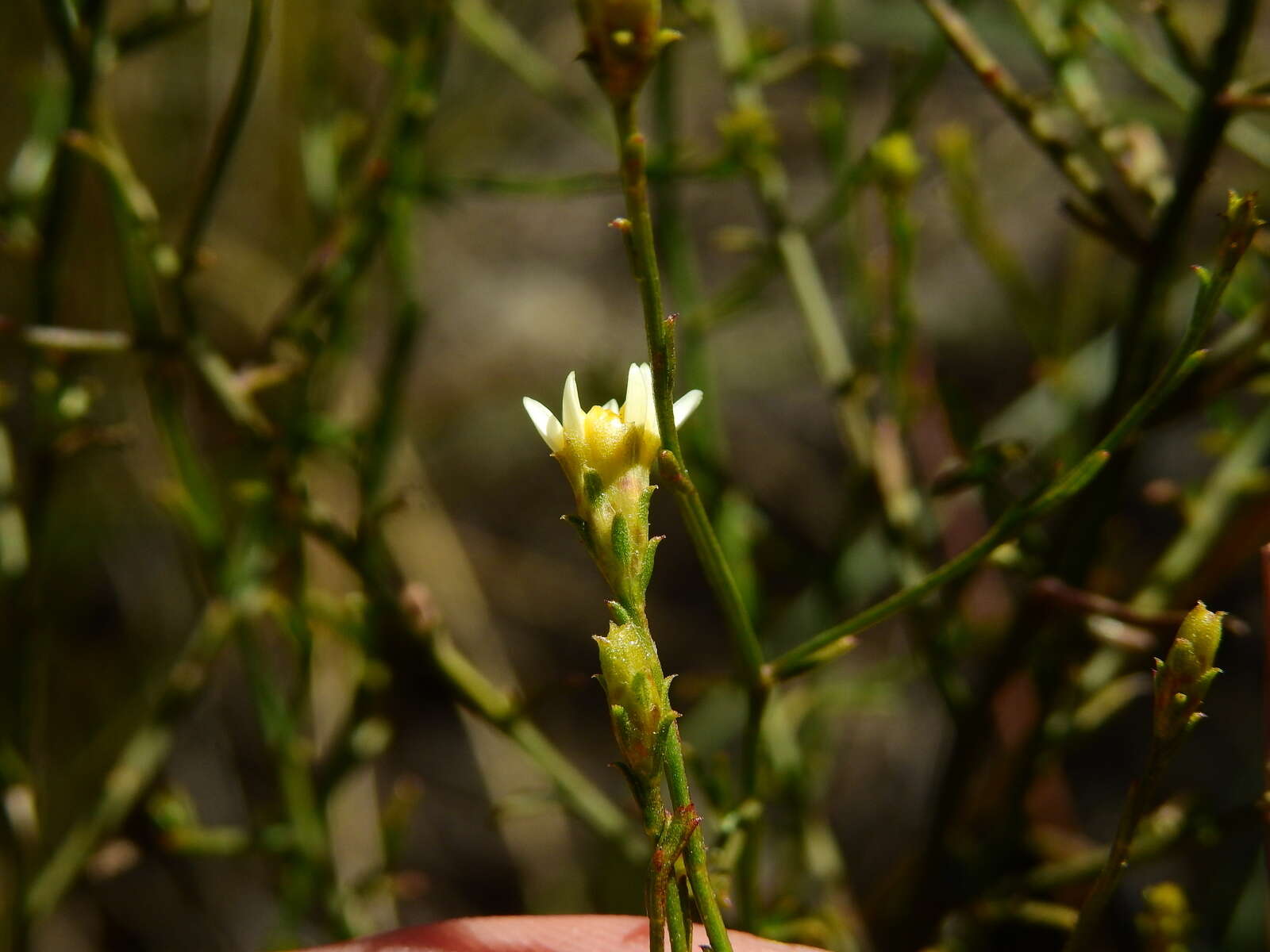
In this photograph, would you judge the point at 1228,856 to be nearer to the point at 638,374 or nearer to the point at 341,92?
the point at 638,374

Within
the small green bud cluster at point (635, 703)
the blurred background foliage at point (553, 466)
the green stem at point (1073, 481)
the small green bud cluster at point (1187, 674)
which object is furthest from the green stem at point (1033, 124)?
the small green bud cluster at point (635, 703)

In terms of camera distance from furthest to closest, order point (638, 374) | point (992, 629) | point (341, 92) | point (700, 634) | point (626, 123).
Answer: point (700, 634) < point (341, 92) < point (992, 629) < point (638, 374) < point (626, 123)

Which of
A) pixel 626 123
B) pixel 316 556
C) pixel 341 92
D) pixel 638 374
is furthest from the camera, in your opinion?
pixel 316 556

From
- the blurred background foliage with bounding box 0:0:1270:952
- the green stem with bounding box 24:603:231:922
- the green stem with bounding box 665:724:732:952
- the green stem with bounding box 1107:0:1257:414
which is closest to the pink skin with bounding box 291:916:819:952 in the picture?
the blurred background foliage with bounding box 0:0:1270:952

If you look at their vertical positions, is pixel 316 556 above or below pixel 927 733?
above

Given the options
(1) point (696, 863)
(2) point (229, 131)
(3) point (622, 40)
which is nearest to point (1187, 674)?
(1) point (696, 863)

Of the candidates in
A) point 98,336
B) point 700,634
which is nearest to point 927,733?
point 700,634
